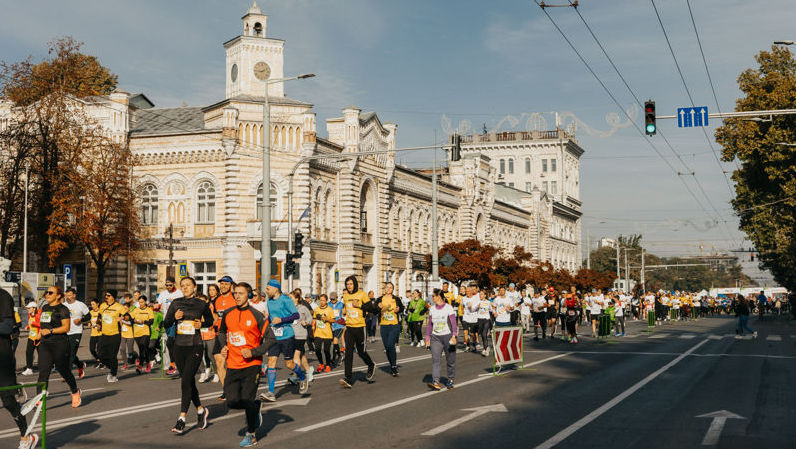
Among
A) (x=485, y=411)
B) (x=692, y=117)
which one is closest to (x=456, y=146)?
(x=692, y=117)

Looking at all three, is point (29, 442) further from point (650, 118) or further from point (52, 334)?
point (650, 118)

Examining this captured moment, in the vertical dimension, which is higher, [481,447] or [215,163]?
[215,163]

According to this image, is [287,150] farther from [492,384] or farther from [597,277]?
[597,277]

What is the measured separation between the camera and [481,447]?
376 inches

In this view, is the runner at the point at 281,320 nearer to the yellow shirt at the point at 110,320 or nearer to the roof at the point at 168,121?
the yellow shirt at the point at 110,320

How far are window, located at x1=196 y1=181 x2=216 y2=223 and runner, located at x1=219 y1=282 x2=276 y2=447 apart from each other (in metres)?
35.8

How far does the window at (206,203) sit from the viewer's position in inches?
1785

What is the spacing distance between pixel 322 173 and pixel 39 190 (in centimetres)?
1477

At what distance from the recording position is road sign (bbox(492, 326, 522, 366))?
18016 millimetres

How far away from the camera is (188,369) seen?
11352 millimetres

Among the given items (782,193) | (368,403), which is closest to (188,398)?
(368,403)

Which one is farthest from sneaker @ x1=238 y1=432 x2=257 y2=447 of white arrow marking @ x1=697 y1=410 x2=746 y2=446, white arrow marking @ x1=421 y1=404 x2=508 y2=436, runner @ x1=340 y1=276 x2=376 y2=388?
runner @ x1=340 y1=276 x2=376 y2=388

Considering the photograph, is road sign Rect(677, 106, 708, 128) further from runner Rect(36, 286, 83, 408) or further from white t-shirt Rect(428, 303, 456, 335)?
runner Rect(36, 286, 83, 408)

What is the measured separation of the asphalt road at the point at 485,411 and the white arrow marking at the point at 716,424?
3 centimetres
